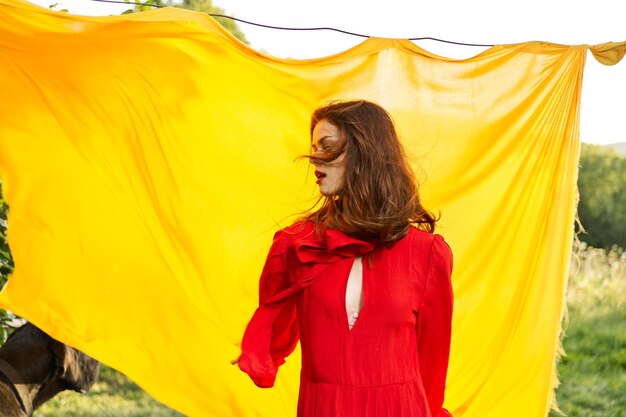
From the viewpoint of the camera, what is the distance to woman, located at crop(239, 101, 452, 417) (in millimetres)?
3021

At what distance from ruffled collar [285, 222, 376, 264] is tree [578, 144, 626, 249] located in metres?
9.91

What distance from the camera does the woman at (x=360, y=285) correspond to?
9.91 feet

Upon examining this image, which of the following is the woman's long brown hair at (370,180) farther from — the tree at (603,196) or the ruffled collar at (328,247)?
the tree at (603,196)

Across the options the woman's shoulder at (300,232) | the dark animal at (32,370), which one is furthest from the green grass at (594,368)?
the woman's shoulder at (300,232)

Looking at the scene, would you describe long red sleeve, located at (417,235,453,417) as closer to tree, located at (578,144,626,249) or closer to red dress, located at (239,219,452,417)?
red dress, located at (239,219,452,417)

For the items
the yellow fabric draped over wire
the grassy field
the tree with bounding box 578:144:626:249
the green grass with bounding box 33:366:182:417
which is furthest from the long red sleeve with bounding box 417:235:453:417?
the tree with bounding box 578:144:626:249

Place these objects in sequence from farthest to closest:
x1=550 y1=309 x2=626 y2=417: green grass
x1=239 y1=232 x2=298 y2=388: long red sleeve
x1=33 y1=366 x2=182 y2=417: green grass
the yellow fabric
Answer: x1=33 y1=366 x2=182 y2=417: green grass < x1=550 y1=309 x2=626 y2=417: green grass < the yellow fabric < x1=239 y1=232 x2=298 y2=388: long red sleeve

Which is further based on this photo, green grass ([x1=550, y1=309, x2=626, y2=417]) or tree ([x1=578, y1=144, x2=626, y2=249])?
tree ([x1=578, y1=144, x2=626, y2=249])

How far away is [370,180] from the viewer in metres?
3.09

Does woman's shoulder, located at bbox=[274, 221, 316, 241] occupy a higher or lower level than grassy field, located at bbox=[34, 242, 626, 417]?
higher

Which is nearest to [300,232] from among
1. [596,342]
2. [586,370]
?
[586,370]

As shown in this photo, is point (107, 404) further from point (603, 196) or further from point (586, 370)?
point (603, 196)

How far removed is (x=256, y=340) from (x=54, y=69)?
65.6 inches

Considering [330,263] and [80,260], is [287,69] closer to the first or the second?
[80,260]
